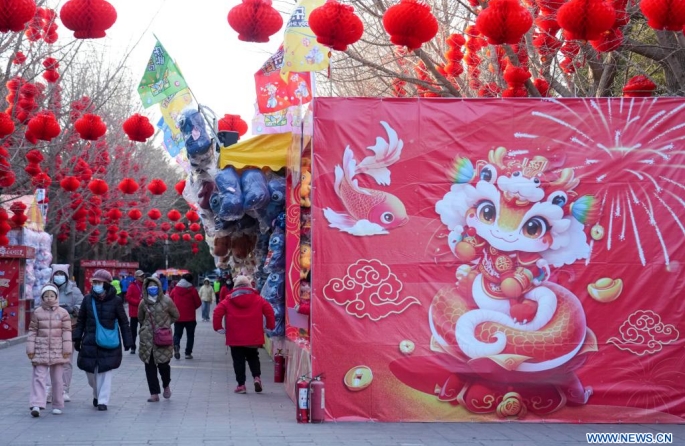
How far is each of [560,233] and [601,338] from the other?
1.24 metres

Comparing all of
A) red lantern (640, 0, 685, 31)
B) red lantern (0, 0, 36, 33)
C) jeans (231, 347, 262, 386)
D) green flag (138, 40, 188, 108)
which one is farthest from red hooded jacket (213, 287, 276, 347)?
red lantern (640, 0, 685, 31)

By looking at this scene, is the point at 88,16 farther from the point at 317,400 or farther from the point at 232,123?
the point at 232,123

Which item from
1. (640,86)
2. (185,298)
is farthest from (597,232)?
(185,298)

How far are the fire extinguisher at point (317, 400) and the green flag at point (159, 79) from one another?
8.37 metres

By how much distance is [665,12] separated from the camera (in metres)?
9.48

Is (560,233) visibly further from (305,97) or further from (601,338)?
(305,97)

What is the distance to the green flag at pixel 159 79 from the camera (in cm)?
1750

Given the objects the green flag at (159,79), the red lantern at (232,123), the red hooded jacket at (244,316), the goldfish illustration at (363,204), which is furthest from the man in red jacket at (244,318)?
the red lantern at (232,123)

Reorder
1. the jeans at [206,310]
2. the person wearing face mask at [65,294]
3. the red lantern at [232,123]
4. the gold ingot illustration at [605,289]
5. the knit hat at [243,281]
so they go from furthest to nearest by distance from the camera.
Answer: the jeans at [206,310] → the red lantern at [232,123] → the knit hat at [243,281] → the person wearing face mask at [65,294] → the gold ingot illustration at [605,289]

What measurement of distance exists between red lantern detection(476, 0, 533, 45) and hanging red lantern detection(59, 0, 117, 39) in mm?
3866

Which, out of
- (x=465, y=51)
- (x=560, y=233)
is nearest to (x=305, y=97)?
(x=465, y=51)

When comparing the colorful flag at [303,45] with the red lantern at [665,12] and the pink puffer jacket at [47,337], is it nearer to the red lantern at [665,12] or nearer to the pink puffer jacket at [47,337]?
the pink puffer jacket at [47,337]

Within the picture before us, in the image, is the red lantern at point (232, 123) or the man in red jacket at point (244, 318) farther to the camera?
the red lantern at point (232, 123)

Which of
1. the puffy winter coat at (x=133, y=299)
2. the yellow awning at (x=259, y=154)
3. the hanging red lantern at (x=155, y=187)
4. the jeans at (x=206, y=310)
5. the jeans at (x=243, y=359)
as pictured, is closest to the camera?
the jeans at (x=243, y=359)
